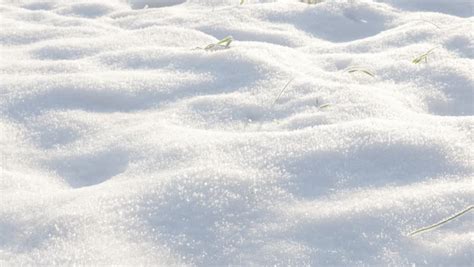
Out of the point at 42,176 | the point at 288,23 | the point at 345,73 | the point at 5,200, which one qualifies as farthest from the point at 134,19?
the point at 5,200

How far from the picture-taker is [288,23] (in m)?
2.60

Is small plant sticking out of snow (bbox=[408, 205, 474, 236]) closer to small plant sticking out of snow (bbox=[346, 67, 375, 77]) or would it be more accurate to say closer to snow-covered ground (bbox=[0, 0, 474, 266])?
snow-covered ground (bbox=[0, 0, 474, 266])

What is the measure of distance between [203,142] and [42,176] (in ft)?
1.37

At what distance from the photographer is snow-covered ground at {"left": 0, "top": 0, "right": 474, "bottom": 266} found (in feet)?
4.19

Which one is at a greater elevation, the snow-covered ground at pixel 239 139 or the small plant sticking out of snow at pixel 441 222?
the small plant sticking out of snow at pixel 441 222

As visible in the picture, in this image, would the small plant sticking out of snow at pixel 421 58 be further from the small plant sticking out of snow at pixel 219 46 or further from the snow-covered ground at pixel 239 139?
the small plant sticking out of snow at pixel 219 46

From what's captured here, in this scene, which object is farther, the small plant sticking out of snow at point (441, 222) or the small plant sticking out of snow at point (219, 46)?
the small plant sticking out of snow at point (219, 46)

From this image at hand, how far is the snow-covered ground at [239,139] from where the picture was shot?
1.28 metres

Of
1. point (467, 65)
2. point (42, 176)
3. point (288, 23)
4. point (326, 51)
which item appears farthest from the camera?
point (288, 23)

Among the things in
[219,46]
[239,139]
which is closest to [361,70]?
[219,46]

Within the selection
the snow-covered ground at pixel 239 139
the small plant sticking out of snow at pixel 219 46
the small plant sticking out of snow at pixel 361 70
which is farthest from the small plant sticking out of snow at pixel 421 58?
the small plant sticking out of snow at pixel 219 46

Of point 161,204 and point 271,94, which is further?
point 271,94

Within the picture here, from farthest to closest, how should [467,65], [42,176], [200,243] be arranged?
[467,65]
[42,176]
[200,243]

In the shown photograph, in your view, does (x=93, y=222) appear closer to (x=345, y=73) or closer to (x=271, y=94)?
(x=271, y=94)
